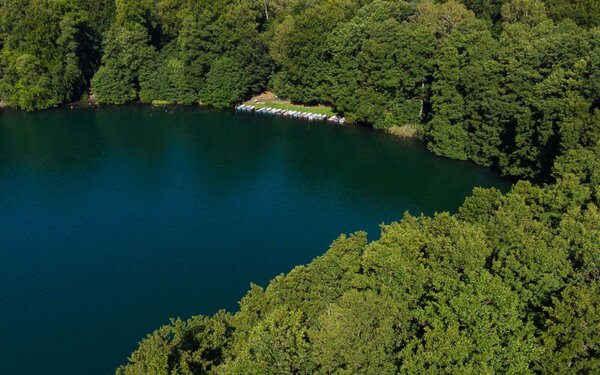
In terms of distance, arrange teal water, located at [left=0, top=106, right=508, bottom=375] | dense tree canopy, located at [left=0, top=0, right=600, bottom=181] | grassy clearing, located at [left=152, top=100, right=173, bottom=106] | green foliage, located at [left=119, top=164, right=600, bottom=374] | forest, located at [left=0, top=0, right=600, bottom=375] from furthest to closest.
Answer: grassy clearing, located at [left=152, top=100, right=173, bottom=106]
dense tree canopy, located at [left=0, top=0, right=600, bottom=181]
teal water, located at [left=0, top=106, right=508, bottom=375]
forest, located at [left=0, top=0, right=600, bottom=375]
green foliage, located at [left=119, top=164, right=600, bottom=374]

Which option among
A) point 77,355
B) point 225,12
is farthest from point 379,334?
point 225,12

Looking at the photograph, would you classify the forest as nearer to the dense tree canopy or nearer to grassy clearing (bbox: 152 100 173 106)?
the dense tree canopy

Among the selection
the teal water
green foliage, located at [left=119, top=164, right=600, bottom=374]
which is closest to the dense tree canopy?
the teal water

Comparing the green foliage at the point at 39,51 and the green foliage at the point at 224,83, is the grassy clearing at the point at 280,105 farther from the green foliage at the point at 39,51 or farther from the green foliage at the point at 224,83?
the green foliage at the point at 39,51

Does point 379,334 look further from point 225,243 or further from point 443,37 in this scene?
point 443,37

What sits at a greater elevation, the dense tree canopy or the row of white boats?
the dense tree canopy
